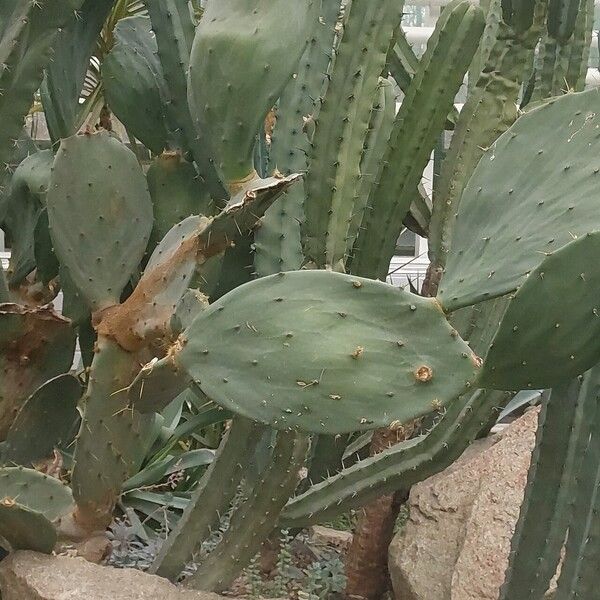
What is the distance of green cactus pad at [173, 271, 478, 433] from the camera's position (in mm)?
744

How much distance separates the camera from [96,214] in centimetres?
113

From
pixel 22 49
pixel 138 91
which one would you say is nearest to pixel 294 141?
pixel 138 91

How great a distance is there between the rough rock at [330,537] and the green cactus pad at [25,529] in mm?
684

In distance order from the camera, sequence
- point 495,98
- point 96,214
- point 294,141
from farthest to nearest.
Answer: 1. point 495,98
2. point 294,141
3. point 96,214

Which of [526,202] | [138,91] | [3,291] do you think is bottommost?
[3,291]

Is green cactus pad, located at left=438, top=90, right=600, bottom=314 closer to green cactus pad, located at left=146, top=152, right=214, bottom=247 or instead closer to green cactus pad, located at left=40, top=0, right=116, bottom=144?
green cactus pad, located at left=146, top=152, right=214, bottom=247

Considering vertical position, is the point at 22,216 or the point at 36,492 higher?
the point at 22,216

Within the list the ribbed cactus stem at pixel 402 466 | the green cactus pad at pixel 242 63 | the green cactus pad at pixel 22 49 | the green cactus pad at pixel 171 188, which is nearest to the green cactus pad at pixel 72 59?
the green cactus pad at pixel 171 188

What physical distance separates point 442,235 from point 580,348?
0.83 meters

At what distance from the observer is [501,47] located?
4.64ft

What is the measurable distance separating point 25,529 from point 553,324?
800 millimetres

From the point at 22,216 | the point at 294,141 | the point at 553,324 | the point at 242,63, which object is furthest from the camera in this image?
the point at 22,216

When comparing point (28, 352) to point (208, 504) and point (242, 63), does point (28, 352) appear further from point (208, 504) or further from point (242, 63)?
point (242, 63)

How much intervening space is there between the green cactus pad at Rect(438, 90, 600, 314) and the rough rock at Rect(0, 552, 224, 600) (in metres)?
0.61
